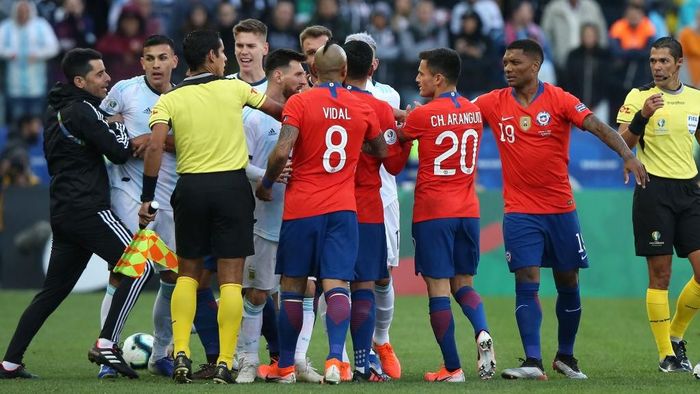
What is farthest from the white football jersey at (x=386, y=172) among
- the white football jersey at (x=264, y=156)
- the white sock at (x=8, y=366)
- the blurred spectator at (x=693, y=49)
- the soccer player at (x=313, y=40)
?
the blurred spectator at (x=693, y=49)

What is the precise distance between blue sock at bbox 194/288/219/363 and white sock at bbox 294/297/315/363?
69 centimetres

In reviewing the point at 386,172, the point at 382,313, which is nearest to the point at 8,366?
the point at 382,313

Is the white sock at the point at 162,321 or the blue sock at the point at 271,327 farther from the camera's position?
the blue sock at the point at 271,327

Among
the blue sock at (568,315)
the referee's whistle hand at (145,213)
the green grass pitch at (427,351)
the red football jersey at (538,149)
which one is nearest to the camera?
the green grass pitch at (427,351)

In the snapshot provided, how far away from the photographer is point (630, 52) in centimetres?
2202

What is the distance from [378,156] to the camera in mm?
10156

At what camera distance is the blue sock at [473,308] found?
33.8ft

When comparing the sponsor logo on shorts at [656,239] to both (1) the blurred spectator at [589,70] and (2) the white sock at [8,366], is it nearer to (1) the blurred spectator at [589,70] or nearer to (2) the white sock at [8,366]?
(2) the white sock at [8,366]

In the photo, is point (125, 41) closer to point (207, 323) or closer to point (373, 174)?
point (207, 323)

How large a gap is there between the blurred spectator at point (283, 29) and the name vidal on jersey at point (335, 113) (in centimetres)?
1132

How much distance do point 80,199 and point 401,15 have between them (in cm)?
1298

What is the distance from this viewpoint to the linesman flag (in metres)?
10.3

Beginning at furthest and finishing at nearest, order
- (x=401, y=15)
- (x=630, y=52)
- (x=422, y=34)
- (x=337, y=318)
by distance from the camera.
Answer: (x=401, y=15)
(x=422, y=34)
(x=630, y=52)
(x=337, y=318)

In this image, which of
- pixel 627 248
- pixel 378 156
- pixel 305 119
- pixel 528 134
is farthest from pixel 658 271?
pixel 627 248
